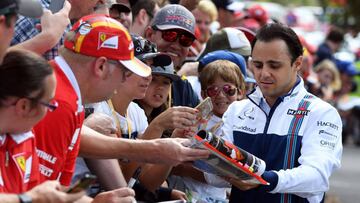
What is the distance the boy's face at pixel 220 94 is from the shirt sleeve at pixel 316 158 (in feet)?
4.34

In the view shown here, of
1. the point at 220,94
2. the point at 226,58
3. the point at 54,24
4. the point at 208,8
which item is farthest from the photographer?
the point at 208,8

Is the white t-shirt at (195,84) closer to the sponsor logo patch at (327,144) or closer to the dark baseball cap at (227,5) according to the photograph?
the sponsor logo patch at (327,144)

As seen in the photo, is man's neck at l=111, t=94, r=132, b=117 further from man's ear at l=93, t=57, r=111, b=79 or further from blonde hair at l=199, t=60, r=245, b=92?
blonde hair at l=199, t=60, r=245, b=92

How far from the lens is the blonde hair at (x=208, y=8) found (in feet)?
38.3

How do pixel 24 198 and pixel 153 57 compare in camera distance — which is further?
pixel 153 57

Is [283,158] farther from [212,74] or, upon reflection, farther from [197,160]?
[212,74]

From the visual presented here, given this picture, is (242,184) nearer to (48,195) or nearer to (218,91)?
(218,91)

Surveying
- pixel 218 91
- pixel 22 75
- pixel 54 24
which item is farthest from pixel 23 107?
pixel 218 91

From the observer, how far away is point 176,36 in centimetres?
832

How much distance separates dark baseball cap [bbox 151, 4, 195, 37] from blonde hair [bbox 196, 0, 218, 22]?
3222mm

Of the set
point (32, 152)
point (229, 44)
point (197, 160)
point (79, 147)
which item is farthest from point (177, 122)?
point (229, 44)

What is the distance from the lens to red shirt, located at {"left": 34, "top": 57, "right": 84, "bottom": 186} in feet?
17.2

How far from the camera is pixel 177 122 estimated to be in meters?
6.19

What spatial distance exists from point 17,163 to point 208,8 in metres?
7.09
